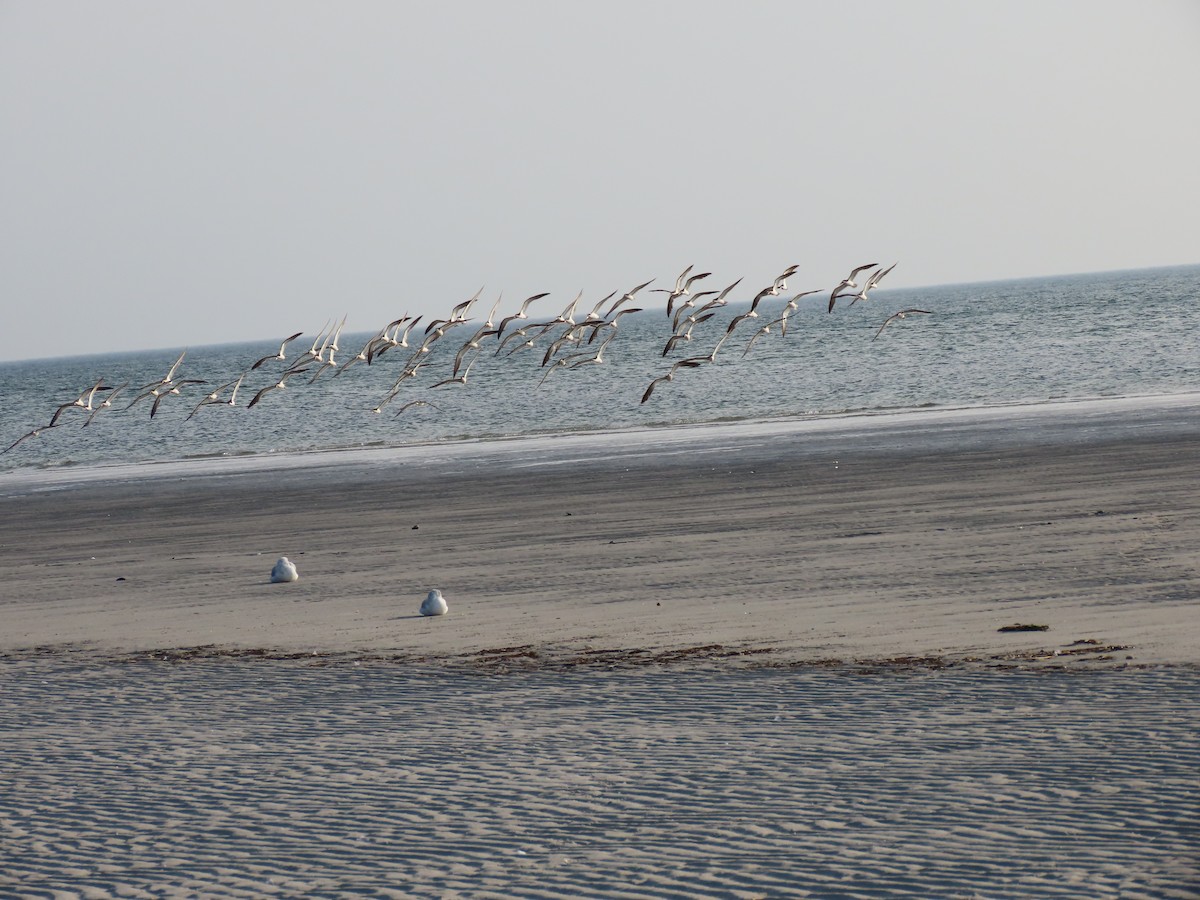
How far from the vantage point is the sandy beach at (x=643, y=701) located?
6.77 meters

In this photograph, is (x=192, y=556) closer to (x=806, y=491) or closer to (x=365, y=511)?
(x=365, y=511)

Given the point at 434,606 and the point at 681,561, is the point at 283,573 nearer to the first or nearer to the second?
the point at 434,606

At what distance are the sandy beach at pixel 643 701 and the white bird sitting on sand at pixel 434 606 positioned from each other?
0.81ft

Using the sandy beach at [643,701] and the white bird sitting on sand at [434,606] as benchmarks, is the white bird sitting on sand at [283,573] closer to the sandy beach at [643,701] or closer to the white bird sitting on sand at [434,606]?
the sandy beach at [643,701]

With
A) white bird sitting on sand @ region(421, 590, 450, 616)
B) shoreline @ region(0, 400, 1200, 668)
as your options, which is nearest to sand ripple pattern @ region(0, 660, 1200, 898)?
A: shoreline @ region(0, 400, 1200, 668)

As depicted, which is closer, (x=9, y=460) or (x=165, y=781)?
(x=165, y=781)

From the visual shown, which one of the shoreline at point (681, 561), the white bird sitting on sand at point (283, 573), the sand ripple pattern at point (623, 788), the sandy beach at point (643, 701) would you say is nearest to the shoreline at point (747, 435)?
the shoreline at point (681, 561)

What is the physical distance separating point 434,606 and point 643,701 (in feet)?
15.0

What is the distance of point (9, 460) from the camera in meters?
46.6

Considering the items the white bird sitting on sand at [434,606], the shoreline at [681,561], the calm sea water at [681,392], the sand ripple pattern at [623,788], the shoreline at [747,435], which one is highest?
the sand ripple pattern at [623,788]

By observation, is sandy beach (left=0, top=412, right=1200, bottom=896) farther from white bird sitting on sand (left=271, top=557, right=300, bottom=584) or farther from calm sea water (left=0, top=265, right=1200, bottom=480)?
calm sea water (left=0, top=265, right=1200, bottom=480)

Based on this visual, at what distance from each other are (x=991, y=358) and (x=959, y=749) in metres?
55.3

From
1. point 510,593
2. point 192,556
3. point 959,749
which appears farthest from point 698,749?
point 192,556

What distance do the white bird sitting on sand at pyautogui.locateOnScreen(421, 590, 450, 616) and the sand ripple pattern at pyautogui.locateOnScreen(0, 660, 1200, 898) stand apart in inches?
118
